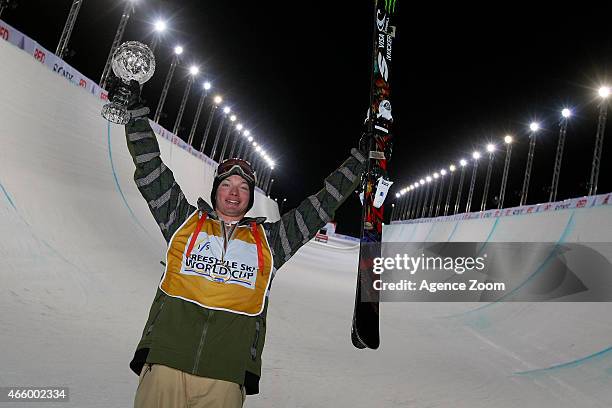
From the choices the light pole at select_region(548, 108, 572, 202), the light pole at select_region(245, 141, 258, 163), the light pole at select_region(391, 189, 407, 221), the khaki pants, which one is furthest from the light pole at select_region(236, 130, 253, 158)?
the khaki pants

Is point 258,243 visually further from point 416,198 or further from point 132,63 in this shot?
point 416,198

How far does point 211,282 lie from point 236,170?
0.75 m

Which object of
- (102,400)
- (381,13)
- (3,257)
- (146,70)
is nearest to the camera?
(146,70)

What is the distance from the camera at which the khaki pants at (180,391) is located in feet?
6.79

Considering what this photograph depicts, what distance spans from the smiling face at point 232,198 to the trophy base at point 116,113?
0.75 metres

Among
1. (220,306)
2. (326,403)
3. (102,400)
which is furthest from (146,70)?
(326,403)

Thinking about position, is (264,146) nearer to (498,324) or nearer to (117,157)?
(117,157)

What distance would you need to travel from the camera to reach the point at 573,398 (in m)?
5.36

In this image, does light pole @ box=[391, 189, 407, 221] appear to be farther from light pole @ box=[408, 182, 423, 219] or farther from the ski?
the ski

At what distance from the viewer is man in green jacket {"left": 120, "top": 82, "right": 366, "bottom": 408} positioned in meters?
2.11

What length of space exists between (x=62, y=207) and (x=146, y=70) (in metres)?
5.95

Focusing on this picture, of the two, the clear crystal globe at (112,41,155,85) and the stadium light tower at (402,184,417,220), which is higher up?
the stadium light tower at (402,184,417,220)

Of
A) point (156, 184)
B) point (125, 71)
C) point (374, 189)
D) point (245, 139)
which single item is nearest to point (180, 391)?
point (156, 184)

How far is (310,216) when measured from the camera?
2826mm
